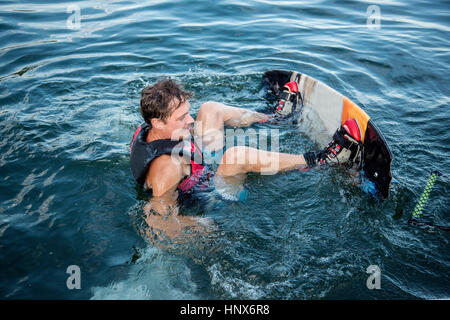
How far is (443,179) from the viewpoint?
354 centimetres

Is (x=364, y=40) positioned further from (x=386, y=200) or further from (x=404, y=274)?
(x=404, y=274)

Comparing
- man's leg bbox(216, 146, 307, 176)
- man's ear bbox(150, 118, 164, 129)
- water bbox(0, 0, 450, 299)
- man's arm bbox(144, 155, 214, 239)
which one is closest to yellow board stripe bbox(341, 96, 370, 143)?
water bbox(0, 0, 450, 299)

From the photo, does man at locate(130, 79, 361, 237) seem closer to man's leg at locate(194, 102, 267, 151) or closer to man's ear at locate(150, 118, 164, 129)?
man's ear at locate(150, 118, 164, 129)

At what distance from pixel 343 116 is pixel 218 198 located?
1689mm

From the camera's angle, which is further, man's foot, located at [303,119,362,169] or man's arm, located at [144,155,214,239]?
man's foot, located at [303,119,362,169]

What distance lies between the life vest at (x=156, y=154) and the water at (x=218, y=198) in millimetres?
292

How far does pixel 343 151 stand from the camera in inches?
142

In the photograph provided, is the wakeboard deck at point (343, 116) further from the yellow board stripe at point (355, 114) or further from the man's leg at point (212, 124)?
the man's leg at point (212, 124)

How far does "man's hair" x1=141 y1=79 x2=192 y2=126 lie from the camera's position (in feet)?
10.2

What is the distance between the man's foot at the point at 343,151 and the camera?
3.56m

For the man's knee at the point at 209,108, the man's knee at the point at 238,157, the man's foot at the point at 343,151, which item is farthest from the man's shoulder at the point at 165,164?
the man's foot at the point at 343,151

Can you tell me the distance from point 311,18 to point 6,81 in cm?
703

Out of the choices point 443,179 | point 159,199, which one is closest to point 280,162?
point 159,199

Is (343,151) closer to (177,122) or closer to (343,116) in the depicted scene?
(343,116)
